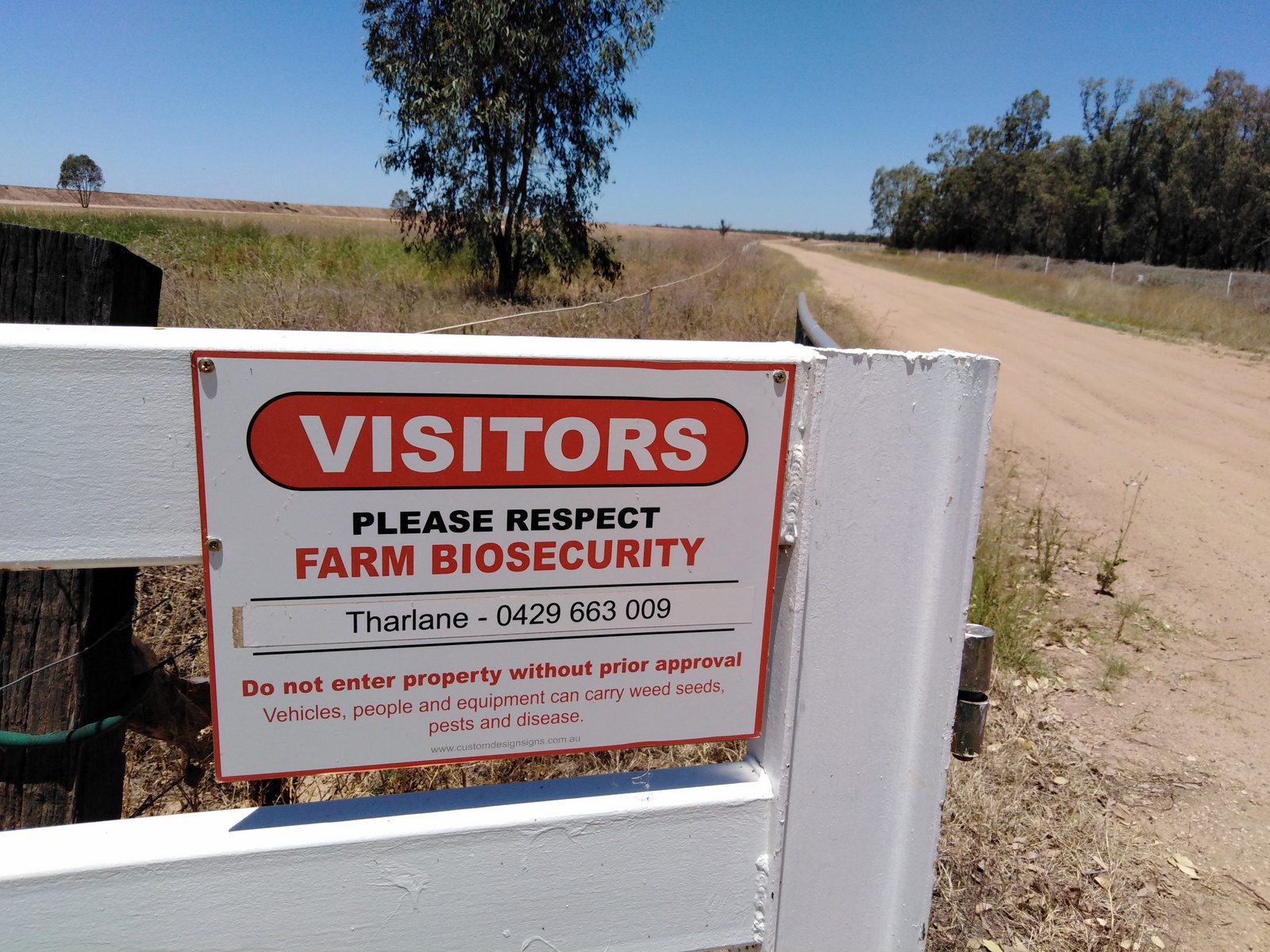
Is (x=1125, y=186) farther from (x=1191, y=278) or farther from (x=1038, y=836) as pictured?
(x=1038, y=836)

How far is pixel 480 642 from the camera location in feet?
3.94

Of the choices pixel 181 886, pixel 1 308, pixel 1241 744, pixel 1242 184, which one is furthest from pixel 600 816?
pixel 1242 184

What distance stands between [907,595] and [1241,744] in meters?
3.46

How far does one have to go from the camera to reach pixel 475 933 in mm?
1264

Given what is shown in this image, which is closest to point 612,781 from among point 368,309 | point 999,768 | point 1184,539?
point 999,768

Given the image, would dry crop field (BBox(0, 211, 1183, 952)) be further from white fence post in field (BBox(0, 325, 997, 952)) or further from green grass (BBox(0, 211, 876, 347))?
white fence post in field (BBox(0, 325, 997, 952))

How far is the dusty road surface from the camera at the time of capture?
310 cm

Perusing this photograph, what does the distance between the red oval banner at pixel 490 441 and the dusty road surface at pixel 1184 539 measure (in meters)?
2.50

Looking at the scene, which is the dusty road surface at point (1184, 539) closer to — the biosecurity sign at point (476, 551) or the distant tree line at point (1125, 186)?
the biosecurity sign at point (476, 551)

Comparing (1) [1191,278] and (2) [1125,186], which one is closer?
(1) [1191,278]

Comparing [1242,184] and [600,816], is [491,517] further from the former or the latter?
[1242,184]

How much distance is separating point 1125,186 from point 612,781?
58.7 m

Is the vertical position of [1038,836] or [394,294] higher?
[394,294]

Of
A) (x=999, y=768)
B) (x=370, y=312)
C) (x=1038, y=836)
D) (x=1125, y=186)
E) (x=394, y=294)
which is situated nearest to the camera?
(x=1038, y=836)
